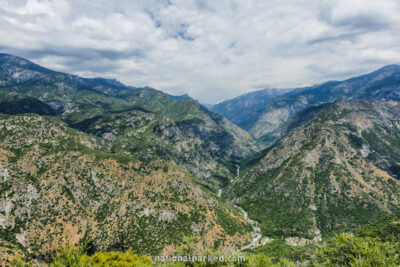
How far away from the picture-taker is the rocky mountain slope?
150125 millimetres

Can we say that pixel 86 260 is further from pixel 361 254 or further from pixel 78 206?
pixel 78 206

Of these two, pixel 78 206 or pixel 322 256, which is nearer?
pixel 322 256

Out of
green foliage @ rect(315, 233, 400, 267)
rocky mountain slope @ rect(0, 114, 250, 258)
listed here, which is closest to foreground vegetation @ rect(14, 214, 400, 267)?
green foliage @ rect(315, 233, 400, 267)

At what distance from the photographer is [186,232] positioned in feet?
573

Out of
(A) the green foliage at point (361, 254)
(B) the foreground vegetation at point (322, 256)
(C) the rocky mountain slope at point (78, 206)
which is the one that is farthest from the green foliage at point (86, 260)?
(C) the rocky mountain slope at point (78, 206)

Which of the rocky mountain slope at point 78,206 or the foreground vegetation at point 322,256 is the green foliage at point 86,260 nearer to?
the foreground vegetation at point 322,256

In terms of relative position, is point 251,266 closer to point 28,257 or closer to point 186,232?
point 186,232

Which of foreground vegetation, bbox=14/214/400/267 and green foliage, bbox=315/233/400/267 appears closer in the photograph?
green foliage, bbox=315/233/400/267

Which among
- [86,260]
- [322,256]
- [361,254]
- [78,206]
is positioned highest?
[361,254]

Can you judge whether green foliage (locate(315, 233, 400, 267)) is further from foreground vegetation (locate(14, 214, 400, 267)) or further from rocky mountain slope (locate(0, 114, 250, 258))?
rocky mountain slope (locate(0, 114, 250, 258))

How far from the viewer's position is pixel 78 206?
559ft

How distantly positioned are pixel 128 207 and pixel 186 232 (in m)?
52.5

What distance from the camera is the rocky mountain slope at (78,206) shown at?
15012cm

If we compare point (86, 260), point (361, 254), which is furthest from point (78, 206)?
point (361, 254)
